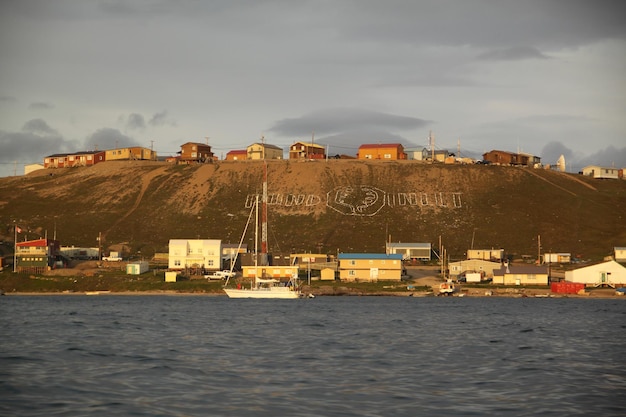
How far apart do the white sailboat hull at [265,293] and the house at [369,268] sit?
15.7 m

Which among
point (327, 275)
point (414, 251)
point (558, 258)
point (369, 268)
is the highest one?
point (414, 251)

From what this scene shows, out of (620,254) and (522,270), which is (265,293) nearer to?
(522,270)

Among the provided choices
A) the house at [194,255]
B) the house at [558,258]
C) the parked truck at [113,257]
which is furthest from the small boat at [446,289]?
the parked truck at [113,257]

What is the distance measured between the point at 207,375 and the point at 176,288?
3446 inches

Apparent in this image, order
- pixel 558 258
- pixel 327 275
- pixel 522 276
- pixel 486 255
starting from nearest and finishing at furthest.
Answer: pixel 522 276, pixel 327 275, pixel 558 258, pixel 486 255

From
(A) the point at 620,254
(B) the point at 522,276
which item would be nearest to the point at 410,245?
(B) the point at 522,276

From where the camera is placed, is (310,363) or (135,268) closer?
(310,363)

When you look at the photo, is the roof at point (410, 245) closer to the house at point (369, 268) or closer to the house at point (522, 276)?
the house at point (369, 268)

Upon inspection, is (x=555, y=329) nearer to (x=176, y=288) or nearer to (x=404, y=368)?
(x=404, y=368)

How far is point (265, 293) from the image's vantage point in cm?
11700

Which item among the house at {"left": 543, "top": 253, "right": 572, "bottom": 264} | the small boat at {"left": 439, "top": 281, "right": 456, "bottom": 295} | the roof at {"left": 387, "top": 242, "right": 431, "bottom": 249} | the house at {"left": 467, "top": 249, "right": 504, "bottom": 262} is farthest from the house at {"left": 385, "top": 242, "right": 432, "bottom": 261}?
the small boat at {"left": 439, "top": 281, "right": 456, "bottom": 295}

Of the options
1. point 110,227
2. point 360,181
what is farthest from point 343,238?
point 110,227

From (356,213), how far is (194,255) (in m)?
49.2

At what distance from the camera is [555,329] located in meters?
69.3
